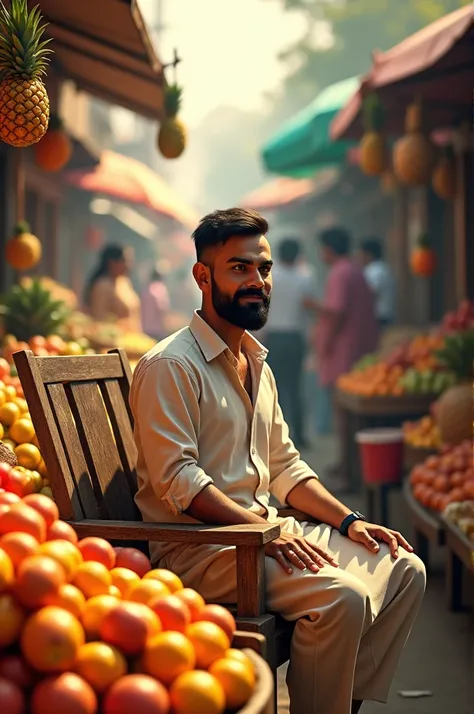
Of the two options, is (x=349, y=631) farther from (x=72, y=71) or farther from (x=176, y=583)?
(x=72, y=71)

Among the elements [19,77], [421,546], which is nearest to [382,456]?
[421,546]

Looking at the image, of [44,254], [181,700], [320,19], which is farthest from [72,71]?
[320,19]

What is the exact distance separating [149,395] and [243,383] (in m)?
0.42

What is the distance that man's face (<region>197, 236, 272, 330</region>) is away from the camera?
3.27 m

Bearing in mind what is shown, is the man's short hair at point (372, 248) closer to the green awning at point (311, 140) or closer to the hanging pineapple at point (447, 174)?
the green awning at point (311, 140)

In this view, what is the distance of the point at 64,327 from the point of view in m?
8.19

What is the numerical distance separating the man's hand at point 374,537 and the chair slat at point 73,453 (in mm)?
835

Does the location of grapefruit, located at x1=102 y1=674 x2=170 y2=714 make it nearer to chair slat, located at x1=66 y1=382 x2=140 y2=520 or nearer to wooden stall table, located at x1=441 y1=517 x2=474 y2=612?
chair slat, located at x1=66 y1=382 x2=140 y2=520

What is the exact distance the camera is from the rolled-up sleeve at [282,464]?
144 inches

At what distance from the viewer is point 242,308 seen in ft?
10.8

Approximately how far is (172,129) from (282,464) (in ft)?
10.1

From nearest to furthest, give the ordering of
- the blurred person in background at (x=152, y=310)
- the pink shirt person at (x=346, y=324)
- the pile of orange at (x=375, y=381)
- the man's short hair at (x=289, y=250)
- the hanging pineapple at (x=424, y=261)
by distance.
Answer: the pile of orange at (x=375, y=381), the pink shirt person at (x=346, y=324), the hanging pineapple at (x=424, y=261), the man's short hair at (x=289, y=250), the blurred person in background at (x=152, y=310)

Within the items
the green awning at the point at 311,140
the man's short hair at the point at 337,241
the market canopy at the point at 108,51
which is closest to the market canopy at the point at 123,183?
the green awning at the point at 311,140

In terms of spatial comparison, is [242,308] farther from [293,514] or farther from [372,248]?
[372,248]
